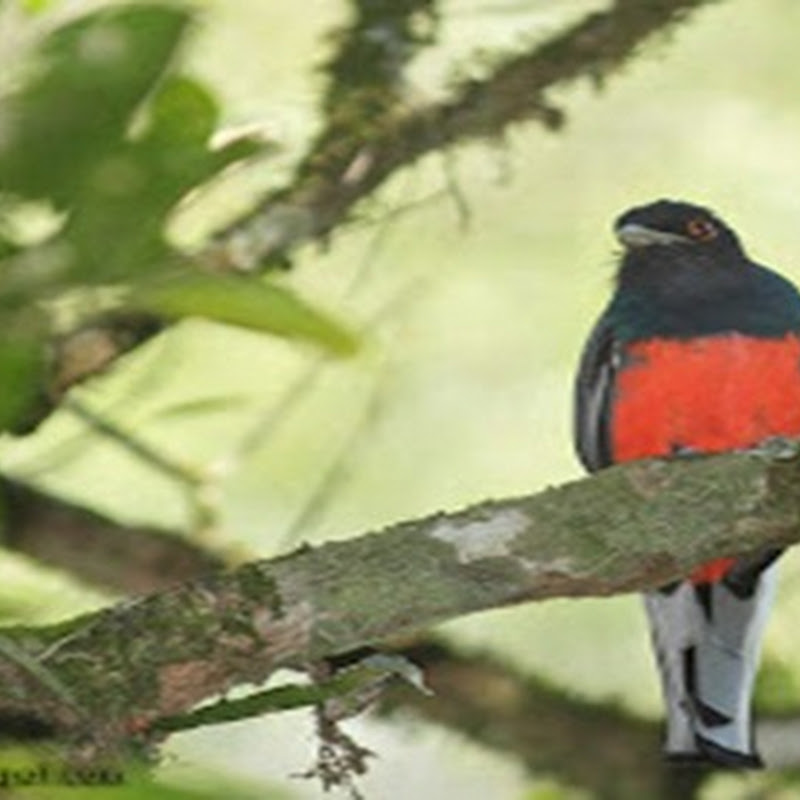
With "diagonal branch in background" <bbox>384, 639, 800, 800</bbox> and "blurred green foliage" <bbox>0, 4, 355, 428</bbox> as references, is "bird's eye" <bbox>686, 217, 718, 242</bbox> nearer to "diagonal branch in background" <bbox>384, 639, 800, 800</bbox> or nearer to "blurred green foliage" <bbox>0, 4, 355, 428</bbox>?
"diagonal branch in background" <bbox>384, 639, 800, 800</bbox>

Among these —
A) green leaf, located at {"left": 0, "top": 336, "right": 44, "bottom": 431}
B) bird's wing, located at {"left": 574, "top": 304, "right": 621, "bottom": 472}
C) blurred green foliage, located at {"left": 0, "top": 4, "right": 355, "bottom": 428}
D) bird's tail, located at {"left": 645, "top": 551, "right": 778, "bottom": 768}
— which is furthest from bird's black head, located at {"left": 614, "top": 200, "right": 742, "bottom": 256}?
blurred green foliage, located at {"left": 0, "top": 4, "right": 355, "bottom": 428}

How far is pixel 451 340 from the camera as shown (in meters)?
5.14

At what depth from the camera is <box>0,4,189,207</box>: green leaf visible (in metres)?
1.00

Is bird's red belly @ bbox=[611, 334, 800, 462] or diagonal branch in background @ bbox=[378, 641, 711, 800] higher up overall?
bird's red belly @ bbox=[611, 334, 800, 462]

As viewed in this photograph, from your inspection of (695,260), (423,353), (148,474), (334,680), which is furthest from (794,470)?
(423,353)

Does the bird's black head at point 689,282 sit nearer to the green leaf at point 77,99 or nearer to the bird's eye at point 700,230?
the bird's eye at point 700,230

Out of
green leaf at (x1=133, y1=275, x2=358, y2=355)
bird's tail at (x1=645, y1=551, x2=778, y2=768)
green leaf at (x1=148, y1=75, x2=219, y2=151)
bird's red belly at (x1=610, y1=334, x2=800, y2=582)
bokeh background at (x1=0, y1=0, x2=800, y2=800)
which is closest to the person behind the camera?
green leaf at (x1=133, y1=275, x2=358, y2=355)

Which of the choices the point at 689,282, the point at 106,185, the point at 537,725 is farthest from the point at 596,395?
the point at 106,185

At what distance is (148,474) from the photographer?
4.12 m

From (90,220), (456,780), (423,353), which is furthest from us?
(423,353)

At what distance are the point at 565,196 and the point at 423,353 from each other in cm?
43

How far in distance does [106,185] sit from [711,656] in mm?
1860

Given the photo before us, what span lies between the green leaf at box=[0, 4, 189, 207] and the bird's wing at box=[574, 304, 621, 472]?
1.96 meters

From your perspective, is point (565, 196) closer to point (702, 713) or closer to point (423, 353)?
point (423, 353)
